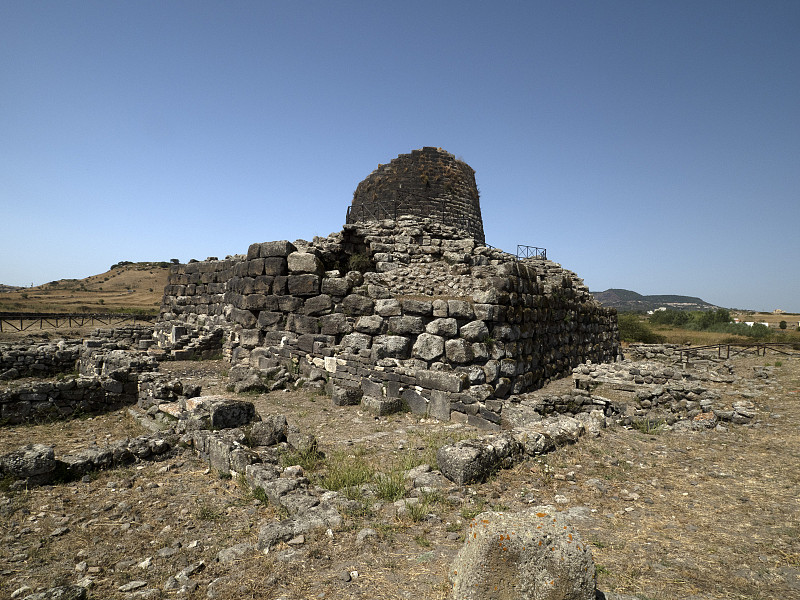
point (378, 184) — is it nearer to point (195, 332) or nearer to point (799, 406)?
point (195, 332)

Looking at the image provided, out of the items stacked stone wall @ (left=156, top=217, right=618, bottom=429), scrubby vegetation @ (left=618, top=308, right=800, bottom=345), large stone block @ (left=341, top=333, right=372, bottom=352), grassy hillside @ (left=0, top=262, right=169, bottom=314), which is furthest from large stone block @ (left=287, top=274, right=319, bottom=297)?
grassy hillside @ (left=0, top=262, right=169, bottom=314)

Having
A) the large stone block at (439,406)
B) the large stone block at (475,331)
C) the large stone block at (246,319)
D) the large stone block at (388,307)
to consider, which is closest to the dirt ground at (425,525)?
the large stone block at (439,406)

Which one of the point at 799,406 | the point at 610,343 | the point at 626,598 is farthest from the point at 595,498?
the point at 610,343

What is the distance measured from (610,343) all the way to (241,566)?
17311 millimetres

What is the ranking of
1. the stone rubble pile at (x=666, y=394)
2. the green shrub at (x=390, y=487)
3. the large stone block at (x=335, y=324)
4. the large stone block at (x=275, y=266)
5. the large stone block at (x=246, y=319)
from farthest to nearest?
the large stone block at (x=246, y=319) → the large stone block at (x=275, y=266) → the large stone block at (x=335, y=324) → the stone rubble pile at (x=666, y=394) → the green shrub at (x=390, y=487)

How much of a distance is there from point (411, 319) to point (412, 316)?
0.24ft

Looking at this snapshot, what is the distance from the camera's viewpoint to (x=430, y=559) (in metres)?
3.26

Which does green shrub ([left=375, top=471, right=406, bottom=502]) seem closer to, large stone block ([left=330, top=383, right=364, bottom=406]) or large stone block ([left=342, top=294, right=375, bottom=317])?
large stone block ([left=330, top=383, right=364, bottom=406])

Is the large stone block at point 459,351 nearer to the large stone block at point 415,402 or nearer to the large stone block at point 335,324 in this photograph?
the large stone block at point 415,402

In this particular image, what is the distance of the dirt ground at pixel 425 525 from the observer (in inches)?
119

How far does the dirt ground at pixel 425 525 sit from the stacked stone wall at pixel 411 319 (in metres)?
2.05

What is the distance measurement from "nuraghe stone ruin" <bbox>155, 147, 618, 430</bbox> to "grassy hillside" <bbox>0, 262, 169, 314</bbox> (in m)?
46.0

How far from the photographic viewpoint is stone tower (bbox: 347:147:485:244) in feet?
54.4

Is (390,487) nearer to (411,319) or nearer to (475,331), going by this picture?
(475,331)
